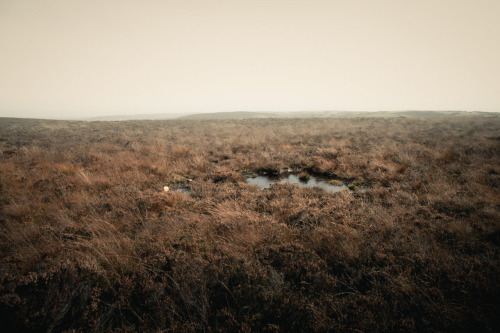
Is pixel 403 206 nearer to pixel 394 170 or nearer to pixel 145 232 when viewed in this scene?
pixel 394 170

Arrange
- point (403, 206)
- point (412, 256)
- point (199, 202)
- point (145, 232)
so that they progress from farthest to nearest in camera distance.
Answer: point (199, 202)
point (403, 206)
point (145, 232)
point (412, 256)

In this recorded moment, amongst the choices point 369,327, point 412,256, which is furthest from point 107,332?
point 412,256

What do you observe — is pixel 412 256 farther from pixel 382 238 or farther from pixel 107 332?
pixel 107 332

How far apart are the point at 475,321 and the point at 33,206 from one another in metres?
7.96

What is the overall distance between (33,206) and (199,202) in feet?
13.0

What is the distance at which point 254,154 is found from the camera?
408 inches

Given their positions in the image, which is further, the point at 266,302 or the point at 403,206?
the point at 403,206

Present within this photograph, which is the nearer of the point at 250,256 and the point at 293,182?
the point at 250,256

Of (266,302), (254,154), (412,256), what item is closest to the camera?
(266,302)

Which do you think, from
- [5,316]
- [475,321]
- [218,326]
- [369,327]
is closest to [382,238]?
[475,321]

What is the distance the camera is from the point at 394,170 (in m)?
7.29

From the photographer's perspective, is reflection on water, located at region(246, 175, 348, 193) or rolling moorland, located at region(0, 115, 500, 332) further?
reflection on water, located at region(246, 175, 348, 193)

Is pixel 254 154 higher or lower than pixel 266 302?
higher

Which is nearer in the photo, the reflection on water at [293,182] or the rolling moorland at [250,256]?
the rolling moorland at [250,256]
